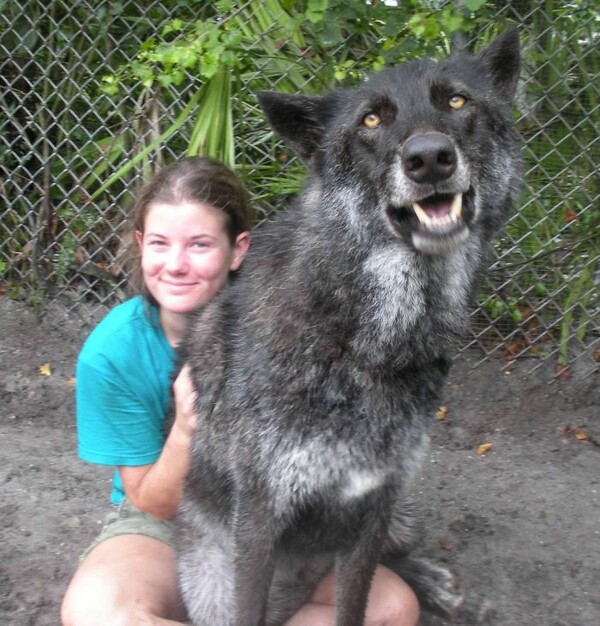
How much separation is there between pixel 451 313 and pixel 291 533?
0.79 m

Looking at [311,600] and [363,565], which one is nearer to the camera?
[363,565]

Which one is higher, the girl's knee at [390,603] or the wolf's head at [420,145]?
the wolf's head at [420,145]

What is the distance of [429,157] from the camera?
198 cm

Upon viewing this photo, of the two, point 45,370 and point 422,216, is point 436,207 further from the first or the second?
point 45,370

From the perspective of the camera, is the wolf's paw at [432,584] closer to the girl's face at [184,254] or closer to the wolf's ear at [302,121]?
the girl's face at [184,254]

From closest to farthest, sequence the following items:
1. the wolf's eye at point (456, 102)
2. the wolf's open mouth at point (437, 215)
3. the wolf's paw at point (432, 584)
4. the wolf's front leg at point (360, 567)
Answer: the wolf's open mouth at point (437, 215) → the wolf's eye at point (456, 102) → the wolf's front leg at point (360, 567) → the wolf's paw at point (432, 584)

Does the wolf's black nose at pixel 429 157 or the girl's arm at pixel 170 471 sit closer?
the wolf's black nose at pixel 429 157

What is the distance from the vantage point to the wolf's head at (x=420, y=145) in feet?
6.78

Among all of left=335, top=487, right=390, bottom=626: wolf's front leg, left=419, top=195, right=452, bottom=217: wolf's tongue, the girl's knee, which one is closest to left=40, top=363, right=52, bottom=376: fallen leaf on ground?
the girl's knee

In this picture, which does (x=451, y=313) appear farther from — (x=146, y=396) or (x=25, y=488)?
(x=25, y=488)

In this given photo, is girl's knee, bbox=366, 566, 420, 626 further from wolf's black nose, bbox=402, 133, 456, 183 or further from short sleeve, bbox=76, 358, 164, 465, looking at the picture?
wolf's black nose, bbox=402, 133, 456, 183

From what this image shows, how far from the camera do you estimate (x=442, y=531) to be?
3.49 metres

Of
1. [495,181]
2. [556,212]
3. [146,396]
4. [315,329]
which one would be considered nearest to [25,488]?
[146,396]

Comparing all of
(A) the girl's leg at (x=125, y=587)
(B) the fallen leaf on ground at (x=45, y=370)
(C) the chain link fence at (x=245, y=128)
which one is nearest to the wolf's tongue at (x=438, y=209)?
(C) the chain link fence at (x=245, y=128)
